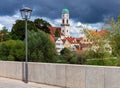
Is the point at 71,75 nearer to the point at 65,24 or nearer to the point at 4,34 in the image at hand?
the point at 4,34

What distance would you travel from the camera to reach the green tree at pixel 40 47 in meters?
51.8

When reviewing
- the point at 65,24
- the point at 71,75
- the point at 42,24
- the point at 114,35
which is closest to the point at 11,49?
the point at 42,24

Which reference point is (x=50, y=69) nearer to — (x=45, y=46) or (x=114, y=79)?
(x=114, y=79)

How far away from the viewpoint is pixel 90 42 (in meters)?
27.2

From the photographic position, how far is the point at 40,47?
53062mm

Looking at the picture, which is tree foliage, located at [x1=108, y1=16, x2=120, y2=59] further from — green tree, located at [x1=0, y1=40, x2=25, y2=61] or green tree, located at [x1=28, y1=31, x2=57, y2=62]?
green tree, located at [x1=0, y1=40, x2=25, y2=61]

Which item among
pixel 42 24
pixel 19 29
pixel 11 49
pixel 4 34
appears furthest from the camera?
pixel 4 34

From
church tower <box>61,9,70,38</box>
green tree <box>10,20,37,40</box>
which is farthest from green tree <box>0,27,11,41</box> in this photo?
church tower <box>61,9,70,38</box>

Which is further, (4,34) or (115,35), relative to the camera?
(4,34)

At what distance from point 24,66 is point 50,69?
2.65 m

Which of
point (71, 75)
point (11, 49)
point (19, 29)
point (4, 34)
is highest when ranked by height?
point (19, 29)

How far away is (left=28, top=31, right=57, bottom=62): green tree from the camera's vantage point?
5178cm

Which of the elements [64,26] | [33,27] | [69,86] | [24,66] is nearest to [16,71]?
[24,66]

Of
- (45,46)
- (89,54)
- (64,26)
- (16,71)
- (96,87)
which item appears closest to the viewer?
(96,87)
